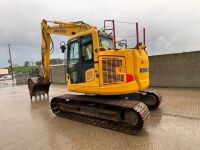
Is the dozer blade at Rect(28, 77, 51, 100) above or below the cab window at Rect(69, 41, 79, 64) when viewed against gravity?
below

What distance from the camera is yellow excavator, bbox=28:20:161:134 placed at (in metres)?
5.45

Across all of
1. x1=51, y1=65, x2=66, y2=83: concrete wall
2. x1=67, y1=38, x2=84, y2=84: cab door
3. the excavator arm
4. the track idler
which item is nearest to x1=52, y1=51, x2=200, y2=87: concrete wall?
the track idler

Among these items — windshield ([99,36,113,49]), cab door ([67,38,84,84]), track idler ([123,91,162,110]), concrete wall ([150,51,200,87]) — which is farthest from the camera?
concrete wall ([150,51,200,87])

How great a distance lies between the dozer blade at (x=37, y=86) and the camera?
33.8 ft

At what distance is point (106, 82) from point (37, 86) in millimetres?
5910

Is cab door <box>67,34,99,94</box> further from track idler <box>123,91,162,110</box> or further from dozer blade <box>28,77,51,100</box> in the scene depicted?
dozer blade <box>28,77,51,100</box>

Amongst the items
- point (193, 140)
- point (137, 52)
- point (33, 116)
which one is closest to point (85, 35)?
point (137, 52)

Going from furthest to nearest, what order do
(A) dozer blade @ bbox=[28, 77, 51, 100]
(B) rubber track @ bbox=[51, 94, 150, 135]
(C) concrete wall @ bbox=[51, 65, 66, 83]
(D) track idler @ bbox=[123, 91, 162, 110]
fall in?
(C) concrete wall @ bbox=[51, 65, 66, 83]
(A) dozer blade @ bbox=[28, 77, 51, 100]
(D) track idler @ bbox=[123, 91, 162, 110]
(B) rubber track @ bbox=[51, 94, 150, 135]

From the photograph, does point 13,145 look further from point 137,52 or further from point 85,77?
point 137,52

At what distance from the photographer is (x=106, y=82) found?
19.0 feet

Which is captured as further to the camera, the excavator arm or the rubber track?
the excavator arm

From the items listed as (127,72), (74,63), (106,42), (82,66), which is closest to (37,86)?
(74,63)

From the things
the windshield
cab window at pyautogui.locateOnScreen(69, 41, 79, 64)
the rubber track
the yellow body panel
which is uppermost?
the windshield

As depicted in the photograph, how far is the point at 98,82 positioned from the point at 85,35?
150cm
